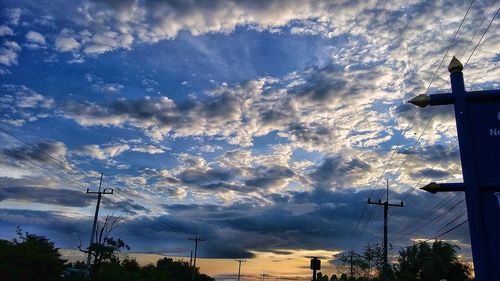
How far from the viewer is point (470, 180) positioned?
446 cm

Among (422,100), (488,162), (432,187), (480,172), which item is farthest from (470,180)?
(422,100)

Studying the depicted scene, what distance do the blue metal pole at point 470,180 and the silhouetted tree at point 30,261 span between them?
1633 inches

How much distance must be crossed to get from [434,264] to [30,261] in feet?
221

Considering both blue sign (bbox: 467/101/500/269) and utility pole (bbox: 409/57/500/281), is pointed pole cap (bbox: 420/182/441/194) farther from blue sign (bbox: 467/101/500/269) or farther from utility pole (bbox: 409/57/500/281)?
blue sign (bbox: 467/101/500/269)

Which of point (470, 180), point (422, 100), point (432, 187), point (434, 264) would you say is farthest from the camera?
point (434, 264)

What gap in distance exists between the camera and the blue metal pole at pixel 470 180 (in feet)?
13.9

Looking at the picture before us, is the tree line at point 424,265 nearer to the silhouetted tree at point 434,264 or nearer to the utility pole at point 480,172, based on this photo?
the silhouetted tree at point 434,264

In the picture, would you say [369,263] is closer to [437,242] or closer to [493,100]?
[437,242]

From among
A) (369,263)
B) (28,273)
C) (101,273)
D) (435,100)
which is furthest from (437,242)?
(435,100)

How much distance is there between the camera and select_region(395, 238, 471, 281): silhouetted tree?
267 feet

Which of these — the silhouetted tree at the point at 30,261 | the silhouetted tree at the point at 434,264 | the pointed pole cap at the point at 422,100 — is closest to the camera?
the pointed pole cap at the point at 422,100

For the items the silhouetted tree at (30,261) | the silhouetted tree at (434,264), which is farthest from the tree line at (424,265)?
the silhouetted tree at (30,261)

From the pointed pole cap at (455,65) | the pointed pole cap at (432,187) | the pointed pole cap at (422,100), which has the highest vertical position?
the pointed pole cap at (455,65)

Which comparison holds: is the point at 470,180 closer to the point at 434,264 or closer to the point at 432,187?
the point at 432,187
